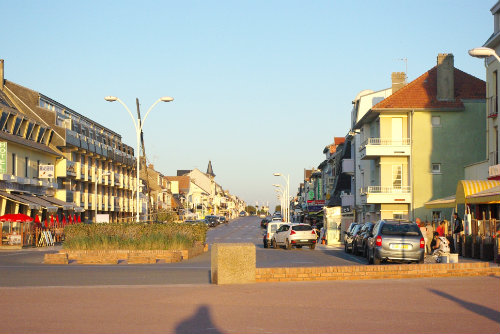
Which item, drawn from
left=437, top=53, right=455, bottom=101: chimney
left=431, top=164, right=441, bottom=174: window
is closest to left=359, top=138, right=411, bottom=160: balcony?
left=431, top=164, right=441, bottom=174: window

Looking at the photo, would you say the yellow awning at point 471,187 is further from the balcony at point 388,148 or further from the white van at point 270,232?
the balcony at point 388,148

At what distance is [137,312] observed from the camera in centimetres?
1223

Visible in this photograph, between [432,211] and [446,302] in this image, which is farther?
[432,211]

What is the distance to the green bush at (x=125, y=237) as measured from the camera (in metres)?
30.8

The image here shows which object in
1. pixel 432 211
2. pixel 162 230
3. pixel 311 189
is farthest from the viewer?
pixel 311 189

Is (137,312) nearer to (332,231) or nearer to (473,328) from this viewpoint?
(473,328)

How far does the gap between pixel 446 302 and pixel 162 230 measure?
70.4 ft

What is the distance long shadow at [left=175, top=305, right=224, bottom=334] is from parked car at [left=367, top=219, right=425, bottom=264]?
49.9ft

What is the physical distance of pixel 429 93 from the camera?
5509 centimetres

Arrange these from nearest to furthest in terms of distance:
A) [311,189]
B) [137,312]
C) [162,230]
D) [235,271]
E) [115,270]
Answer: [137,312]
[235,271]
[115,270]
[162,230]
[311,189]

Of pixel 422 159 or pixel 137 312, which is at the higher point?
pixel 422 159

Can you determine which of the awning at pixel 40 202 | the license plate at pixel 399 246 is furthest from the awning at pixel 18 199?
the license plate at pixel 399 246

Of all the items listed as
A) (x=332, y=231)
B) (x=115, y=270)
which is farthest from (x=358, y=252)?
(x=332, y=231)

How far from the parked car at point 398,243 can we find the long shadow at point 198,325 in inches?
598
